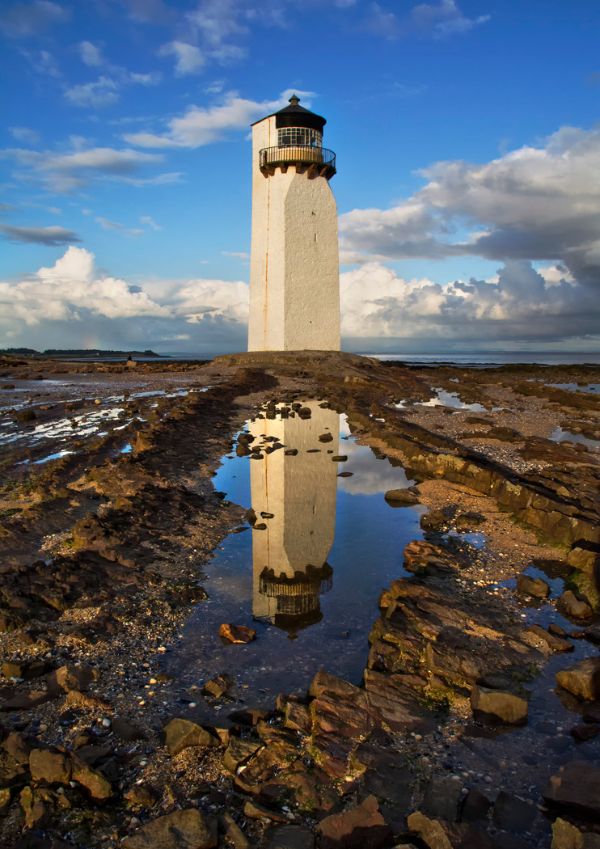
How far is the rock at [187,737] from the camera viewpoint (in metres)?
4.70

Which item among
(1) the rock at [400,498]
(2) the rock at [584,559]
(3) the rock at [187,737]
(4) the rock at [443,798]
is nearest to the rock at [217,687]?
(3) the rock at [187,737]

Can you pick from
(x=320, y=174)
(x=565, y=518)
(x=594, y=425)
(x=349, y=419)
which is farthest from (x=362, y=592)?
(x=320, y=174)

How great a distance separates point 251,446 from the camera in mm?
17234

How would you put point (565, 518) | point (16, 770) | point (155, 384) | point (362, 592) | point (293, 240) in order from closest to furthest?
point (16, 770) → point (362, 592) → point (565, 518) → point (155, 384) → point (293, 240)

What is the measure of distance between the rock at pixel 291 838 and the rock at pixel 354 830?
8 centimetres

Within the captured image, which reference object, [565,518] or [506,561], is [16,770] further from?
[565,518]

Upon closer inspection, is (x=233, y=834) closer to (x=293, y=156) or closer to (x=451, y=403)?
(x=451, y=403)

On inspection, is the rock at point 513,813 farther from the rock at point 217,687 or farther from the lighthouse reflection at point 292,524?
the lighthouse reflection at point 292,524

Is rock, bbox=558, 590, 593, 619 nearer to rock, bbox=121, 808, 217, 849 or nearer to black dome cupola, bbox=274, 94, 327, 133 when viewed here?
rock, bbox=121, 808, 217, 849

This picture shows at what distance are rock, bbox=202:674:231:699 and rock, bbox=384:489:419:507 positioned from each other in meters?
7.24

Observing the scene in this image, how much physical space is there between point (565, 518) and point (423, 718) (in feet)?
19.9

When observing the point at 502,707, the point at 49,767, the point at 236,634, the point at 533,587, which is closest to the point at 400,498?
the point at 533,587

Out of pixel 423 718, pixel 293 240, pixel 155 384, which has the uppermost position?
pixel 293 240

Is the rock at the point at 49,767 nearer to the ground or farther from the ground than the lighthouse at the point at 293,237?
nearer to the ground
